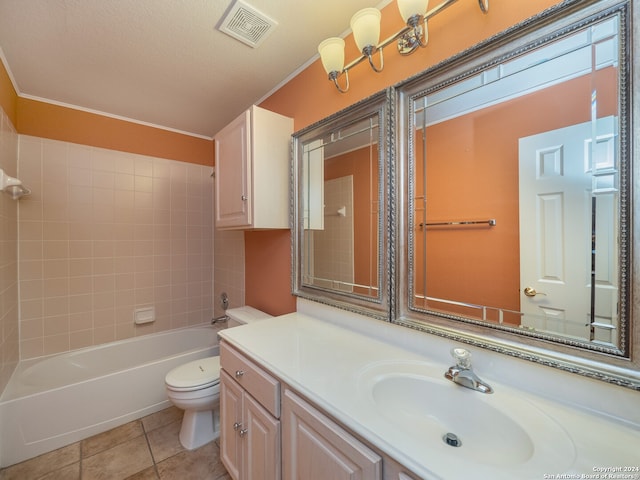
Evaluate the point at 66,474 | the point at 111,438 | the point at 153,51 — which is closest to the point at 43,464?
the point at 66,474

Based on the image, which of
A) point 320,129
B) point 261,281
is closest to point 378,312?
point 320,129

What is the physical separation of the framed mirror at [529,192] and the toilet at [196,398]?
50.6 inches

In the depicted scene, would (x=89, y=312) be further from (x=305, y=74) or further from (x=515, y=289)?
(x=515, y=289)

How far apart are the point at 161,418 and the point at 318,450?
175 cm

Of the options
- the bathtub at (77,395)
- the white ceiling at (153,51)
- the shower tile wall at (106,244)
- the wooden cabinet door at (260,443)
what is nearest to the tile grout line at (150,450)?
the bathtub at (77,395)

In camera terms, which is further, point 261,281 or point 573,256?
point 261,281

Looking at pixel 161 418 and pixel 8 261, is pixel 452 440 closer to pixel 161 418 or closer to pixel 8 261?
pixel 161 418

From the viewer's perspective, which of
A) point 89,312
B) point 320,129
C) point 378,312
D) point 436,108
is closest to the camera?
point 436,108

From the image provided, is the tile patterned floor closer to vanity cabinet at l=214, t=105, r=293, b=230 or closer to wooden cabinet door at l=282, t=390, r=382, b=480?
wooden cabinet door at l=282, t=390, r=382, b=480

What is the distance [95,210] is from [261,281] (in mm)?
1559

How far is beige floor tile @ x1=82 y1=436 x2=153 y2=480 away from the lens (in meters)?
1.44

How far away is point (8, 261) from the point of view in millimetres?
1701

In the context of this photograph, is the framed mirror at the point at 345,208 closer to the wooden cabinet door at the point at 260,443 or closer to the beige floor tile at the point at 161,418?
the wooden cabinet door at the point at 260,443

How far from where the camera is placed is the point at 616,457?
0.55 meters
